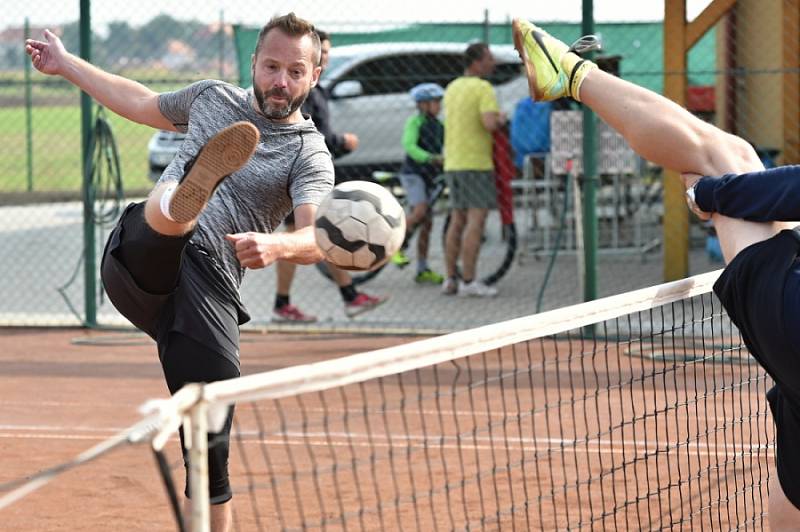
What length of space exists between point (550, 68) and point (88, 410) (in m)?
3.99

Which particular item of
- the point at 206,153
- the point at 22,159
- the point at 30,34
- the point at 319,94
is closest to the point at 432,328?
the point at 319,94

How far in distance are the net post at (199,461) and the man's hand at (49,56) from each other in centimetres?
237

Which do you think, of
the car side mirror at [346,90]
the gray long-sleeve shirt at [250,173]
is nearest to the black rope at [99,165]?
the car side mirror at [346,90]

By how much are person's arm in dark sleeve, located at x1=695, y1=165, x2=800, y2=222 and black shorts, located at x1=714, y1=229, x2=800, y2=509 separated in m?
0.08

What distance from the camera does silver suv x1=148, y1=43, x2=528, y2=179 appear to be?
15914mm

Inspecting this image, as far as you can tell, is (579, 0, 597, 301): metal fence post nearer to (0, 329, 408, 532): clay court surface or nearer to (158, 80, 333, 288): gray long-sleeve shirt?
(0, 329, 408, 532): clay court surface

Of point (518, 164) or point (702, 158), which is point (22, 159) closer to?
point (518, 164)

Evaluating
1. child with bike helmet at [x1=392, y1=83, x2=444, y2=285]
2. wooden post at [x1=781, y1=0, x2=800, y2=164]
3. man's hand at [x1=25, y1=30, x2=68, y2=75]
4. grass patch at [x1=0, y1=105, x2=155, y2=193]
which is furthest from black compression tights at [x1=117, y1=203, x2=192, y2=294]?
grass patch at [x1=0, y1=105, x2=155, y2=193]

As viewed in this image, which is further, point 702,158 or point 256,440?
Result: point 256,440

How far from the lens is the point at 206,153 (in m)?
4.00

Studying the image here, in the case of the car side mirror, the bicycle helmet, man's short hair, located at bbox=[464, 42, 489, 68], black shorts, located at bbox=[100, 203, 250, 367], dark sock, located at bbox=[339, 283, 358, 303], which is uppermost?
the car side mirror

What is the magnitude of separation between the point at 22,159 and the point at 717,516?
23330 millimetres

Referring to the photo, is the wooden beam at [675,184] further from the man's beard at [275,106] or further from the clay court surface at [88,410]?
the man's beard at [275,106]

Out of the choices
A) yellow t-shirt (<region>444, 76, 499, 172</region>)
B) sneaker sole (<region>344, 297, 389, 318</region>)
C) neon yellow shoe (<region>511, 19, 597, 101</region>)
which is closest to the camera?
neon yellow shoe (<region>511, 19, 597, 101</region>)
